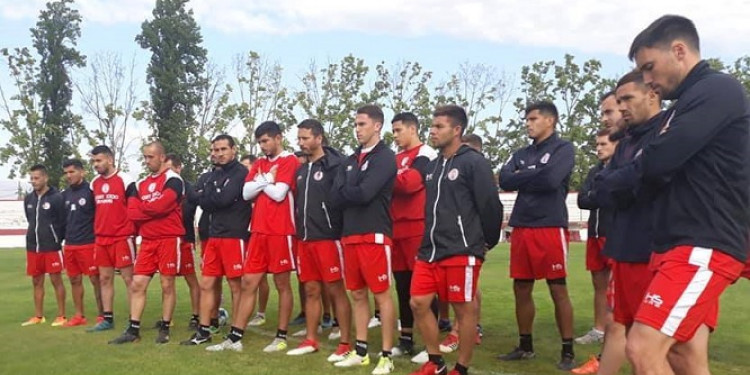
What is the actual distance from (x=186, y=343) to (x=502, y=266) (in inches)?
450

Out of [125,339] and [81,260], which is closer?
[125,339]

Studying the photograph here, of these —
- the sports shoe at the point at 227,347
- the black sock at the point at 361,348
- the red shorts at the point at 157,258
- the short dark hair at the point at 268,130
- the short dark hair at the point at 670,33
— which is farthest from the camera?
the red shorts at the point at 157,258

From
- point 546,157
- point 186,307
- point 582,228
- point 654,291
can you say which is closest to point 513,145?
point 582,228

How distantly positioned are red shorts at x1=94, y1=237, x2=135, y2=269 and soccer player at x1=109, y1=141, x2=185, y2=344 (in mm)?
779

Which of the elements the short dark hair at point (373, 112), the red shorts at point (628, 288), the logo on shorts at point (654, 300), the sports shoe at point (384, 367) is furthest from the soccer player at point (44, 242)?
the logo on shorts at point (654, 300)

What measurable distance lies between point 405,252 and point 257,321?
325cm

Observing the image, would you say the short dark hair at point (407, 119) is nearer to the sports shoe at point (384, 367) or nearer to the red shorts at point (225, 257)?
the red shorts at point (225, 257)

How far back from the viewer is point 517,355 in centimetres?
718

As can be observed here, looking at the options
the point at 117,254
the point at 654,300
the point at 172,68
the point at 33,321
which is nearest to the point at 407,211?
the point at 654,300

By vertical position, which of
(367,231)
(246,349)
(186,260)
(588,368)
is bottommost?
(246,349)

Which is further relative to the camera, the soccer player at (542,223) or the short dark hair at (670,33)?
the soccer player at (542,223)

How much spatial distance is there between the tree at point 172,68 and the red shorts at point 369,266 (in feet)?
144

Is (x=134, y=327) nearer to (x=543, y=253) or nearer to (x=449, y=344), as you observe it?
(x=449, y=344)

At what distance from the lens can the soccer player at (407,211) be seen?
24.9 ft
